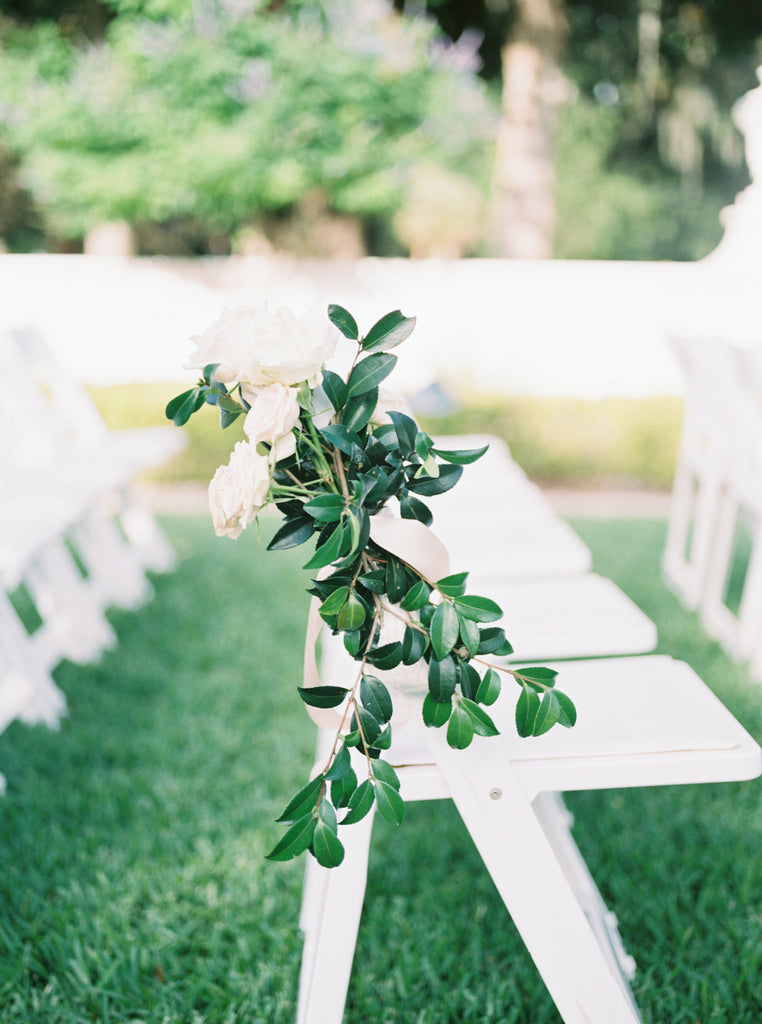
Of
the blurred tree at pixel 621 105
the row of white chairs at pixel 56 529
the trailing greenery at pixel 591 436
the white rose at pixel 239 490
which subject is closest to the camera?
the white rose at pixel 239 490

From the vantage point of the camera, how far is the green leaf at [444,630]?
3.55ft

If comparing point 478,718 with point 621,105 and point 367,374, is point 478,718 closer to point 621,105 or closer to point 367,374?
point 367,374

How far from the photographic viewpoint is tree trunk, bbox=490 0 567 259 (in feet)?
30.7

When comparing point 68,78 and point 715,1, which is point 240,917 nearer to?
point 68,78

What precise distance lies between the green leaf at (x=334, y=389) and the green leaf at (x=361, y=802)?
0.50 metres

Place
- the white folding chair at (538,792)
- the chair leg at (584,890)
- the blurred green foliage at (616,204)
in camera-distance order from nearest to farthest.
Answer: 1. the white folding chair at (538,792)
2. the chair leg at (584,890)
3. the blurred green foliage at (616,204)

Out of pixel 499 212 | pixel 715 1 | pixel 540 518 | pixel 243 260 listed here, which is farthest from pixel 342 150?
pixel 540 518

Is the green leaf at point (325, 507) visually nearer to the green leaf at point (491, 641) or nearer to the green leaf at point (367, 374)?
the green leaf at point (367, 374)

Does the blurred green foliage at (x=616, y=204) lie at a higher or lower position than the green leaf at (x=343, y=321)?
lower

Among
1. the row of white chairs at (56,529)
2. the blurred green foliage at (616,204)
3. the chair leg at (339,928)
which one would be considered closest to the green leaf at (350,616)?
the chair leg at (339,928)

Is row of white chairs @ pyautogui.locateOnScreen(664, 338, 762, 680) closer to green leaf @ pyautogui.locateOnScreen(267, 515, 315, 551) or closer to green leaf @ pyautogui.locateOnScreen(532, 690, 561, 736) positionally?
green leaf @ pyautogui.locateOnScreen(532, 690, 561, 736)

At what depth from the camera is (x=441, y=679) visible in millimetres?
1112

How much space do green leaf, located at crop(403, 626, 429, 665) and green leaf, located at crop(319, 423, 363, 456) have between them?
0.84 feet

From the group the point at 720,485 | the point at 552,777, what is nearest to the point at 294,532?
the point at 552,777
